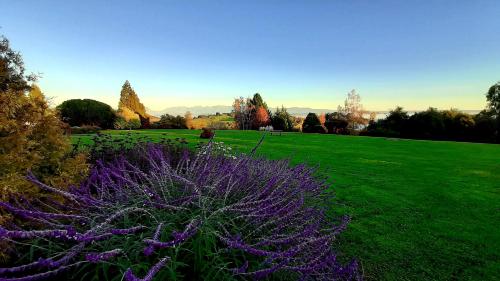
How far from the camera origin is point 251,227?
2611 millimetres

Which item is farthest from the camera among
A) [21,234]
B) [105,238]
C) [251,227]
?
[251,227]

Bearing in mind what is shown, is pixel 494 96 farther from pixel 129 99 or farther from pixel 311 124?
pixel 129 99

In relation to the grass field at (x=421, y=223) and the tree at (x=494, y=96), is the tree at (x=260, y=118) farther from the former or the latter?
the grass field at (x=421, y=223)

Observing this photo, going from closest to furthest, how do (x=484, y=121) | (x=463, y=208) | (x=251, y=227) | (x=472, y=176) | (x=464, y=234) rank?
(x=251, y=227)
(x=464, y=234)
(x=463, y=208)
(x=472, y=176)
(x=484, y=121)

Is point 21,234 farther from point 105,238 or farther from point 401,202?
point 401,202

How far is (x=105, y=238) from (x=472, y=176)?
A: 1153 cm

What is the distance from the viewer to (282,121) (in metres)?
43.9

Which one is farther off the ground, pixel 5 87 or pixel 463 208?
pixel 5 87

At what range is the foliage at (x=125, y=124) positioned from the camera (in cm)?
3195

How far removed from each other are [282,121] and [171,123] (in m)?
15.2

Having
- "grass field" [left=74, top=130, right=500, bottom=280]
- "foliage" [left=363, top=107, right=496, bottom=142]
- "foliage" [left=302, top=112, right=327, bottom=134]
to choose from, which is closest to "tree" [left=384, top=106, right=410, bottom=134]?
"foliage" [left=363, top=107, right=496, bottom=142]

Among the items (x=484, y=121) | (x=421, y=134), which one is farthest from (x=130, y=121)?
(x=484, y=121)

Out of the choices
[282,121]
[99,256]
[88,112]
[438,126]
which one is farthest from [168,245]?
[282,121]

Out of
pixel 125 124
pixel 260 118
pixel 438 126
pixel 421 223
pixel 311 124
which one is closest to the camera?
pixel 421 223
